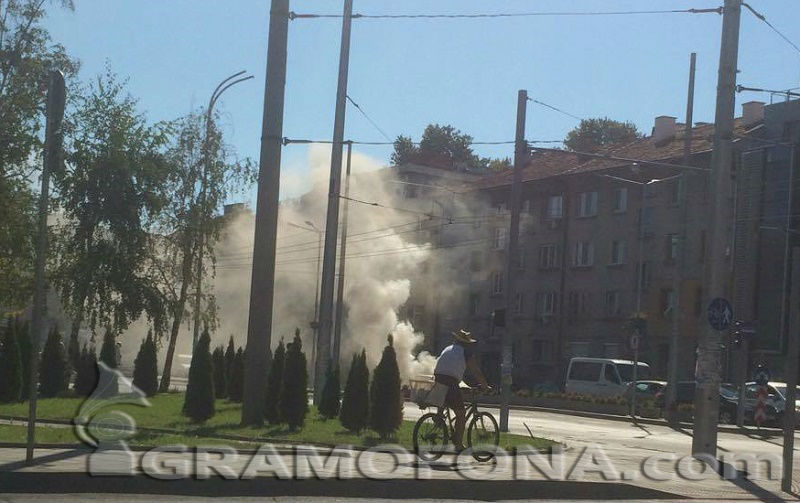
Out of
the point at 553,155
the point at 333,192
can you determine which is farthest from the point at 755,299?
the point at 333,192

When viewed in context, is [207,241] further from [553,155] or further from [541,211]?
[553,155]

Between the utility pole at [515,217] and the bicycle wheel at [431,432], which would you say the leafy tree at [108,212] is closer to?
the utility pole at [515,217]

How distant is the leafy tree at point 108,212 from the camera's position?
31.9 meters

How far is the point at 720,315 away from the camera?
15.2 meters

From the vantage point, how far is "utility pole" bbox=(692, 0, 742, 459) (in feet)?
49.9

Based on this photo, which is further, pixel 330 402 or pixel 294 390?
pixel 330 402

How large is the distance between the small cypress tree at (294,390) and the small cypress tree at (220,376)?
9.82 metres

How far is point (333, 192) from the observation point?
26.1 meters

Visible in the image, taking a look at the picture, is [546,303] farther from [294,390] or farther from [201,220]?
[294,390]

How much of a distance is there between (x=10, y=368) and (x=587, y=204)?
38.8m

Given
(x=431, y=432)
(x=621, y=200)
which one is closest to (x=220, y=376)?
(x=431, y=432)

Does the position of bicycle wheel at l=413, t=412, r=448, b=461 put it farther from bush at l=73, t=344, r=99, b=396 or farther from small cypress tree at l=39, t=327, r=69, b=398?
small cypress tree at l=39, t=327, r=69, b=398

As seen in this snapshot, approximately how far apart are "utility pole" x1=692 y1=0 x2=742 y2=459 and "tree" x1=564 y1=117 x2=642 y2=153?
66.9 m

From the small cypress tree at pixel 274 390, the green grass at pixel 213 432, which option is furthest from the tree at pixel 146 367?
the small cypress tree at pixel 274 390
